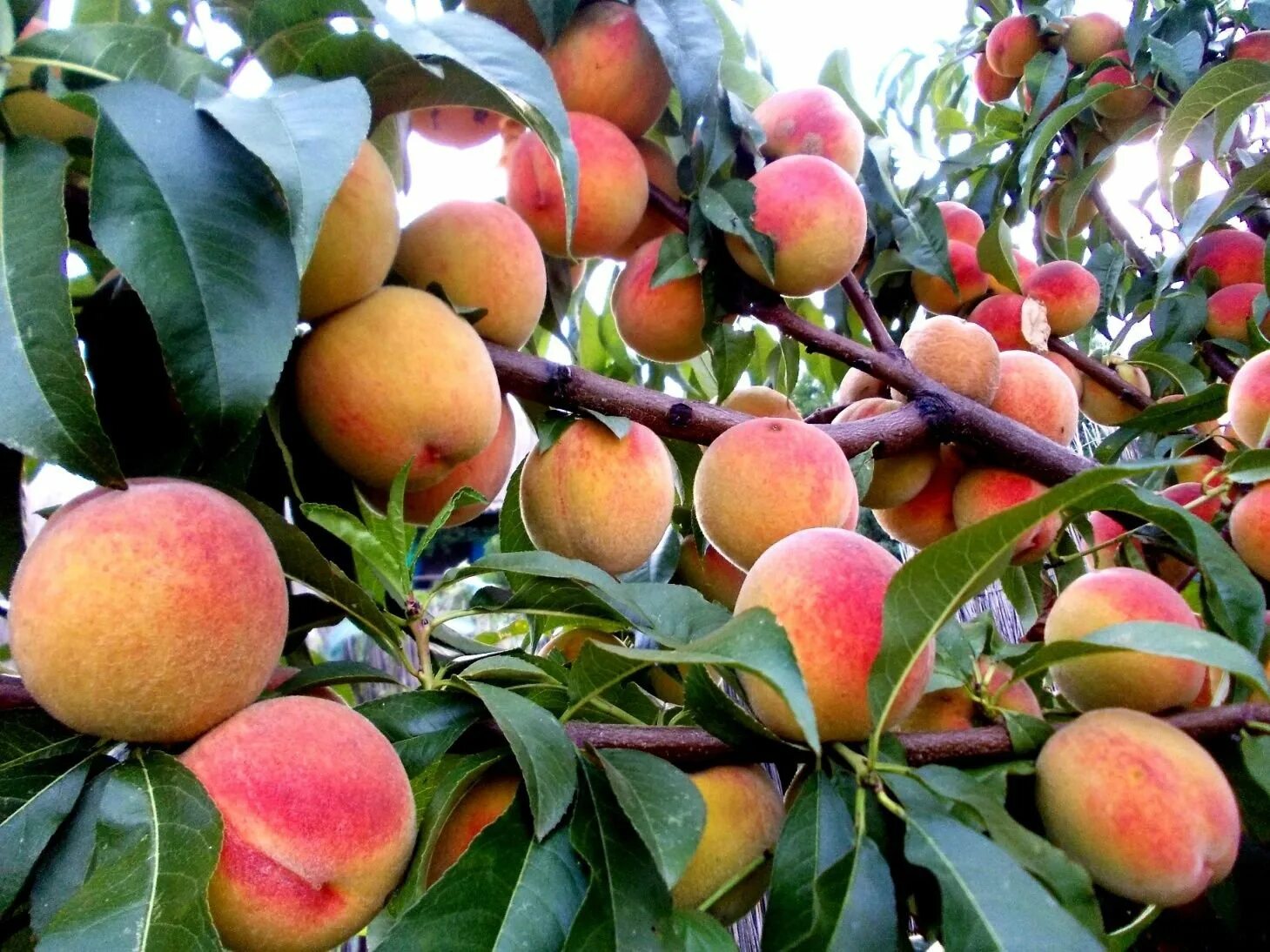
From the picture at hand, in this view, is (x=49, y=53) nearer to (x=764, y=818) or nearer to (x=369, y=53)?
(x=369, y=53)

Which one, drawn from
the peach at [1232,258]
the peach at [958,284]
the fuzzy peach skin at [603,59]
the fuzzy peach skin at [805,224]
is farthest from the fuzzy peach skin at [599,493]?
the peach at [1232,258]

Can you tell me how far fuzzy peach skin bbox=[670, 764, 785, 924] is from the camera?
67cm

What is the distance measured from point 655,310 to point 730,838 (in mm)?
605

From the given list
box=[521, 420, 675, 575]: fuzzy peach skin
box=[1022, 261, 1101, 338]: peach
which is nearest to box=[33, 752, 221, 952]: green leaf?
box=[521, 420, 675, 575]: fuzzy peach skin

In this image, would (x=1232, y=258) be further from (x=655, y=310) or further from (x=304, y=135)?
(x=304, y=135)

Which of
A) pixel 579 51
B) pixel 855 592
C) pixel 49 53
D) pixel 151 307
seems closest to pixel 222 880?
pixel 151 307

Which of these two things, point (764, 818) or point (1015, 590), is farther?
point (1015, 590)

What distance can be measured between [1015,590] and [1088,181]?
2.27 ft

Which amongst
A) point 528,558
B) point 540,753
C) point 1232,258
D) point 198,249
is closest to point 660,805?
Result: point 540,753

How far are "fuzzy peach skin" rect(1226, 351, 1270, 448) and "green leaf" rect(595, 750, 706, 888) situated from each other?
0.82 meters

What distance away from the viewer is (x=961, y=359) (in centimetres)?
113

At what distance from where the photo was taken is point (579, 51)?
0.99 m

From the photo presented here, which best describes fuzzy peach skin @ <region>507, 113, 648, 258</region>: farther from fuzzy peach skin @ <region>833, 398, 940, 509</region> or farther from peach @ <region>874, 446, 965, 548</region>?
peach @ <region>874, 446, 965, 548</region>

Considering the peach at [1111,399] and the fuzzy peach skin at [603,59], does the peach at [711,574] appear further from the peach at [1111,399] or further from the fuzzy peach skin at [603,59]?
the peach at [1111,399]
